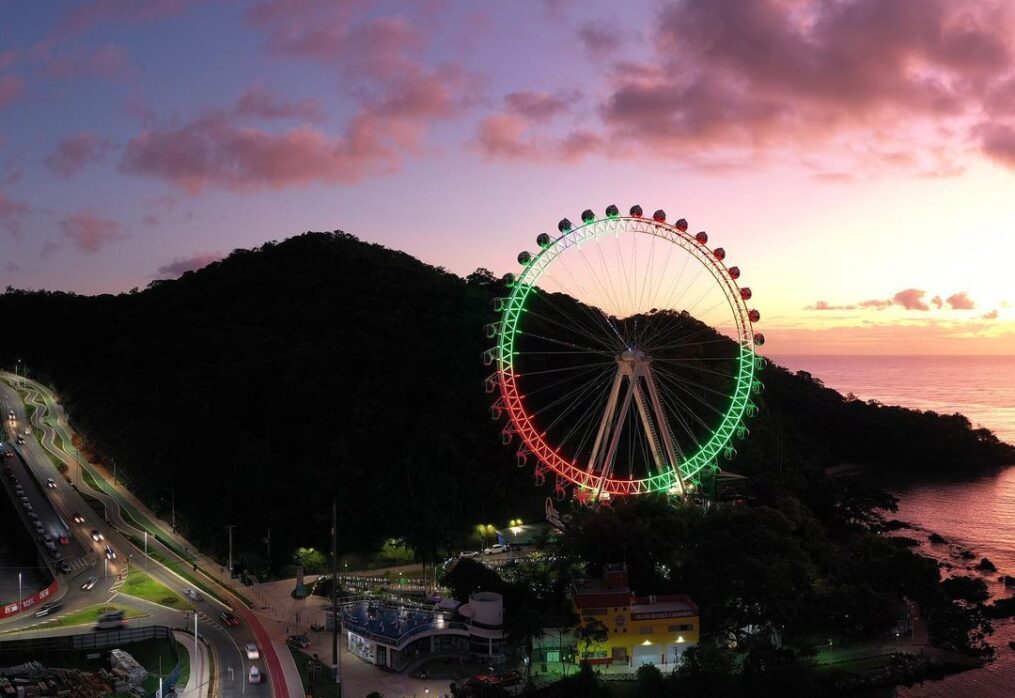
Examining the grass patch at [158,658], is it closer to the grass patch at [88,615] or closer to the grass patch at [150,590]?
the grass patch at [88,615]

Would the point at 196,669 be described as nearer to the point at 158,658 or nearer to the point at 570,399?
the point at 158,658

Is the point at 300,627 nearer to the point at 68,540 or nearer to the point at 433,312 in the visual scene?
the point at 68,540

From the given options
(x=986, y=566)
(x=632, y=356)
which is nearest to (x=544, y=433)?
(x=632, y=356)

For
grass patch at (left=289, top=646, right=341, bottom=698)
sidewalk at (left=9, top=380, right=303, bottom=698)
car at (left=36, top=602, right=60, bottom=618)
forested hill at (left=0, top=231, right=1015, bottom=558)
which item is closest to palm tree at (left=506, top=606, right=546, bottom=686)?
grass patch at (left=289, top=646, right=341, bottom=698)

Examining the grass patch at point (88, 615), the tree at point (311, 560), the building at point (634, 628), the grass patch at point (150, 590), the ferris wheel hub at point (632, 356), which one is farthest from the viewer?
the tree at point (311, 560)

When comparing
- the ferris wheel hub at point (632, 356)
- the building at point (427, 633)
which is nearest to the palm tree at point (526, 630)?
the building at point (427, 633)

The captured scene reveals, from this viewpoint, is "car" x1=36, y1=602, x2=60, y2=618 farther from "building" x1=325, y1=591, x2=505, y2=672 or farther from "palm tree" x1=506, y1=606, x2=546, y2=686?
"palm tree" x1=506, y1=606, x2=546, y2=686

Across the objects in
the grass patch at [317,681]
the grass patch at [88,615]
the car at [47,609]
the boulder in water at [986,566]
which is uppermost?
the car at [47,609]

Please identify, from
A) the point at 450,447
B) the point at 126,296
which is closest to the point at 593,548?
the point at 450,447
